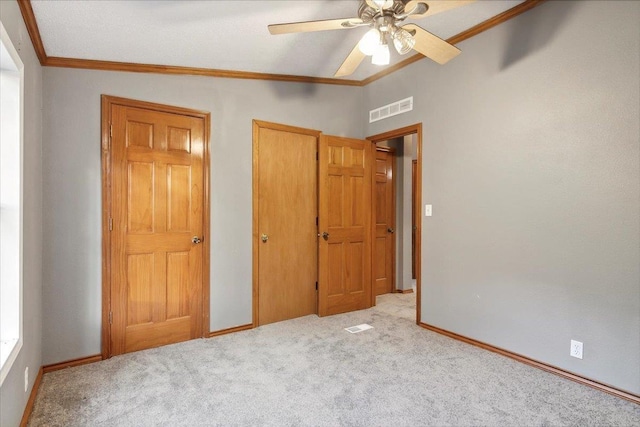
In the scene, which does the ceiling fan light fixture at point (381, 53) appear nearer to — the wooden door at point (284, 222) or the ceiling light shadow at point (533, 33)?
the ceiling light shadow at point (533, 33)

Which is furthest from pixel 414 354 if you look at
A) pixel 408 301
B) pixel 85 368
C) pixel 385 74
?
pixel 385 74

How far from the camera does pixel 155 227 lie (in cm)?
297

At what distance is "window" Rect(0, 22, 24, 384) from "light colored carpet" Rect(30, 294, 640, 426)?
0.66 meters

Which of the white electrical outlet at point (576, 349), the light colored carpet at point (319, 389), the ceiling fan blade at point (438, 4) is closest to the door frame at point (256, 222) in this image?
the light colored carpet at point (319, 389)

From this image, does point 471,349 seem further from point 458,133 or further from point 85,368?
point 85,368

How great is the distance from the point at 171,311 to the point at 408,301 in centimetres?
286

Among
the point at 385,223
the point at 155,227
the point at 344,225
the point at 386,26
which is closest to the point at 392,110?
the point at 344,225

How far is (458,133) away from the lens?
313cm

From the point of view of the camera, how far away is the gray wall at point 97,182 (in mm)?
2600

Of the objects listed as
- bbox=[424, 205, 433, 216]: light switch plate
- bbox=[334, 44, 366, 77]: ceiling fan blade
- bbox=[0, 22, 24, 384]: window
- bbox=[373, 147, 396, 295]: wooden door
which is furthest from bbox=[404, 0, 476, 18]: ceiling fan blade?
bbox=[373, 147, 396, 295]: wooden door

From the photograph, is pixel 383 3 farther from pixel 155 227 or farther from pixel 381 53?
pixel 155 227

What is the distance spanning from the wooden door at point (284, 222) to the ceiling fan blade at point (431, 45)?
1759 mm

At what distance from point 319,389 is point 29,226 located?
2.08 m

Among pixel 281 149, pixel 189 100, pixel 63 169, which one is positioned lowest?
pixel 63 169
